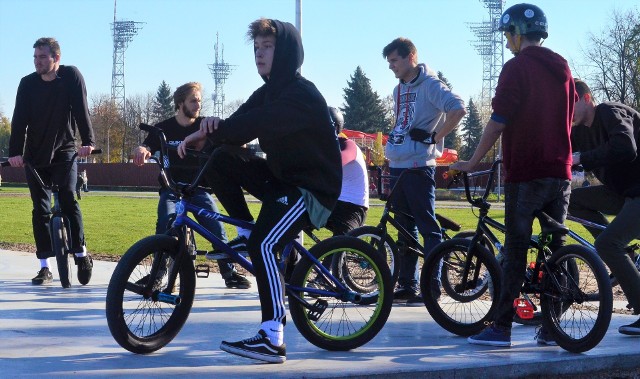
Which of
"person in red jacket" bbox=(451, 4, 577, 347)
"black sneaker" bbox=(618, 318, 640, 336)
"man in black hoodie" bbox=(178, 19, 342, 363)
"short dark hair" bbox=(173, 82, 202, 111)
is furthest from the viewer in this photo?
"short dark hair" bbox=(173, 82, 202, 111)

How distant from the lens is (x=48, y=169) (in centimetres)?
861

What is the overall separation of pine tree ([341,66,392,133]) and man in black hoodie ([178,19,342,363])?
93.7 metres

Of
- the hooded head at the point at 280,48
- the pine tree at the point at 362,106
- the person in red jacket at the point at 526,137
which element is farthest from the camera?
the pine tree at the point at 362,106

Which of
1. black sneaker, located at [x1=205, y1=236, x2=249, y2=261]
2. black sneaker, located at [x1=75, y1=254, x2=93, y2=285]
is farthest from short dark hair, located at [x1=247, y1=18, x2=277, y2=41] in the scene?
black sneaker, located at [x1=75, y1=254, x2=93, y2=285]

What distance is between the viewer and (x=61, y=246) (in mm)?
8305

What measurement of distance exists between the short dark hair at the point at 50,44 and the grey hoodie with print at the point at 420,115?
3.00m

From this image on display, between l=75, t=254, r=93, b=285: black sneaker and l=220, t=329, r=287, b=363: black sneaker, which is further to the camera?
l=75, t=254, r=93, b=285: black sneaker

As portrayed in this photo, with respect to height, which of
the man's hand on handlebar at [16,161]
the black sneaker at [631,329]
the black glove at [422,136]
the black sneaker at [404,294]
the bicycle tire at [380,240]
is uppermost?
the black glove at [422,136]

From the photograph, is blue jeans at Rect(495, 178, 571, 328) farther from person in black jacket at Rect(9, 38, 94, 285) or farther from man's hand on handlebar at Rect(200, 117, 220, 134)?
person in black jacket at Rect(9, 38, 94, 285)

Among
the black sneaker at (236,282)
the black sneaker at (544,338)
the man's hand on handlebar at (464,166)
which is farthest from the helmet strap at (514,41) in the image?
the black sneaker at (236,282)

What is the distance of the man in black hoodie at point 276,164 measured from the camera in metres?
5.25

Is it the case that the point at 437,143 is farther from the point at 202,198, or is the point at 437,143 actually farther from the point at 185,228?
the point at 185,228

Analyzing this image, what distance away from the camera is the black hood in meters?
5.38

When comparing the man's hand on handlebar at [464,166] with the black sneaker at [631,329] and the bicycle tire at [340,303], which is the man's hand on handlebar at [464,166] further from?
the black sneaker at [631,329]
